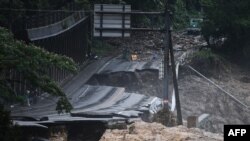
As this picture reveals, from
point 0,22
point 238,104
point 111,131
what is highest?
point 0,22

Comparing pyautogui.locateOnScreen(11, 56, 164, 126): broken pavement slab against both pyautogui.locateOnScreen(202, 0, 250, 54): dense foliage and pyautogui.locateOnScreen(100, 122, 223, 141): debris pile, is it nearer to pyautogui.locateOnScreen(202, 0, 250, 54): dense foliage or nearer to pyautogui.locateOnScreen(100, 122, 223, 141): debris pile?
→ pyautogui.locateOnScreen(100, 122, 223, 141): debris pile

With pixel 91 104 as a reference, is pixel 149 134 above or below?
above

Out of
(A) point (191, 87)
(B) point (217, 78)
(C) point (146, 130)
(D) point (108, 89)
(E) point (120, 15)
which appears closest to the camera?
(C) point (146, 130)

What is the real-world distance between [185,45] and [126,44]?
6.07 metres

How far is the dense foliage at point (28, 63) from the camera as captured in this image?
18.2 metres

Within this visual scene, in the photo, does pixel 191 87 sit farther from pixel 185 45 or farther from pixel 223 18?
pixel 185 45

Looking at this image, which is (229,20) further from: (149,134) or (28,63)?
(28,63)

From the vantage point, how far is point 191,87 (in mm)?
42312

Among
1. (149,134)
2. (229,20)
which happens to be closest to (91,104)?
(149,134)

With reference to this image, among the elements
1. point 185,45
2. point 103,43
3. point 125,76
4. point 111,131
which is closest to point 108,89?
point 125,76

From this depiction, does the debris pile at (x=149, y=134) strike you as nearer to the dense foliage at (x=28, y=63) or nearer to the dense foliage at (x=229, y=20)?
the dense foliage at (x=28, y=63)

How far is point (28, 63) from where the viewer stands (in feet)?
60.5

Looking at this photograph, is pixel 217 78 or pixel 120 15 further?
pixel 217 78

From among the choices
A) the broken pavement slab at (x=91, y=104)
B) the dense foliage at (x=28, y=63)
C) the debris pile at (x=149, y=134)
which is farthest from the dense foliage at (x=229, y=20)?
the dense foliage at (x=28, y=63)
